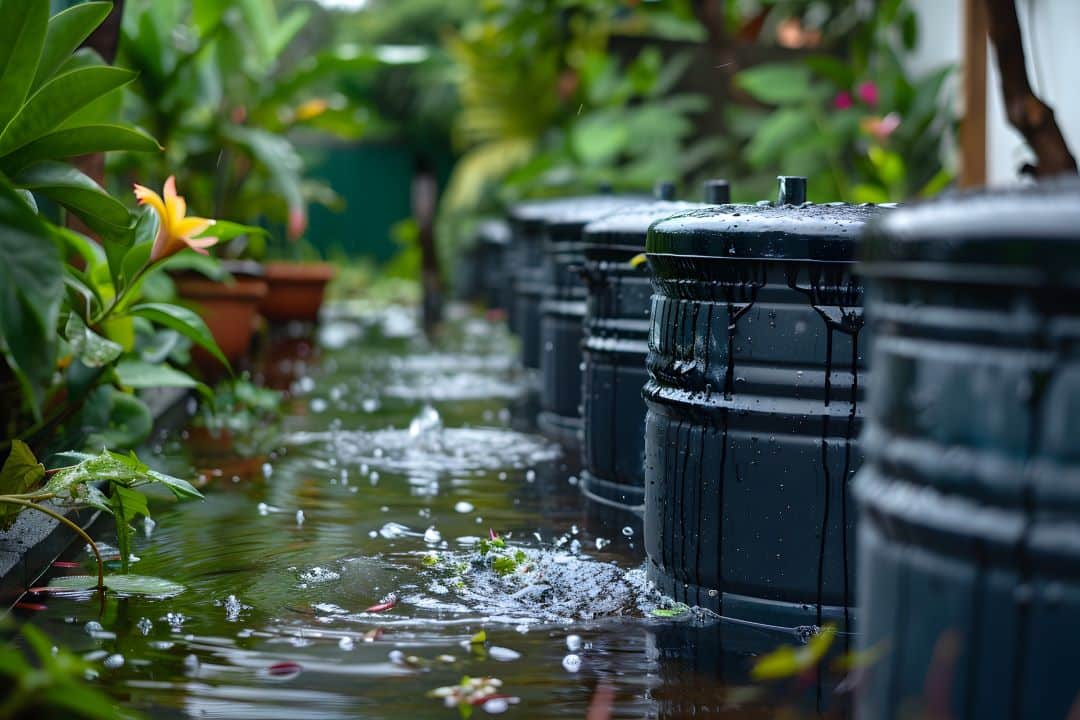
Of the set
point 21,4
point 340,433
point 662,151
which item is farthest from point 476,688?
point 662,151

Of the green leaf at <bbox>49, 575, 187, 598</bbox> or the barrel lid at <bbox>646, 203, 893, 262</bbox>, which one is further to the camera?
the green leaf at <bbox>49, 575, 187, 598</bbox>

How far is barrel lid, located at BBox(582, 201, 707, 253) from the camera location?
183 inches

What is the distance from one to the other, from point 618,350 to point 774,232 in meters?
1.58

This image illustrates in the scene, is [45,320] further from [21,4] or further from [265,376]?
[265,376]

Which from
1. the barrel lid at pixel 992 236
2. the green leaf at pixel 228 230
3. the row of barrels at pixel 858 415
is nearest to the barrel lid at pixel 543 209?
the row of barrels at pixel 858 415

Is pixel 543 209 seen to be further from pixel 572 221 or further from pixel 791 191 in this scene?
pixel 791 191

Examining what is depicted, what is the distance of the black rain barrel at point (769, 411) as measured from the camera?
10.3ft

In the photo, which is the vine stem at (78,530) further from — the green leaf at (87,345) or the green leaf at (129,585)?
the green leaf at (87,345)

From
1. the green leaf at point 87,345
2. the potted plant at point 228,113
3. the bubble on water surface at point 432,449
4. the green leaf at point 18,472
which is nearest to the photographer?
the green leaf at point 18,472

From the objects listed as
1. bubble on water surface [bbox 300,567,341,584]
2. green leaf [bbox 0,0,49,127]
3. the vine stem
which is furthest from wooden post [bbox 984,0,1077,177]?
the vine stem

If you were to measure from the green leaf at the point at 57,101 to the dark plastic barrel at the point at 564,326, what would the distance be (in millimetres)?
2692

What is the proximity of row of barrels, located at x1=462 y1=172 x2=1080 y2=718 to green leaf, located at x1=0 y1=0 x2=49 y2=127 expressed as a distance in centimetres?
165

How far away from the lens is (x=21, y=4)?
3.34 metres

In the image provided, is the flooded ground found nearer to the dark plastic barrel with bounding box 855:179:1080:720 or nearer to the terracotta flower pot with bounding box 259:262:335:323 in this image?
the dark plastic barrel with bounding box 855:179:1080:720
